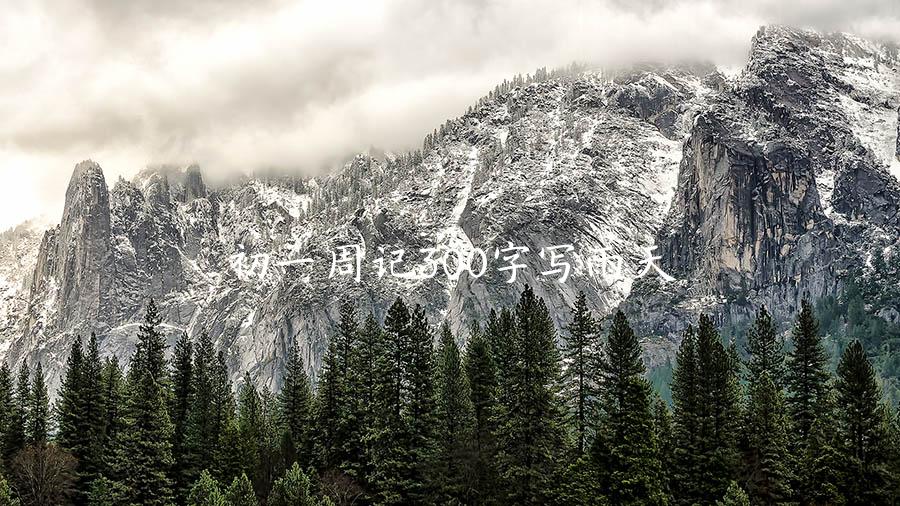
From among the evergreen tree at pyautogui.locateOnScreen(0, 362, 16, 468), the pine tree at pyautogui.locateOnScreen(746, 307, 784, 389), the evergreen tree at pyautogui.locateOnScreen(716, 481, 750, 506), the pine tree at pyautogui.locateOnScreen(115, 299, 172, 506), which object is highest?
the pine tree at pyautogui.locateOnScreen(746, 307, 784, 389)

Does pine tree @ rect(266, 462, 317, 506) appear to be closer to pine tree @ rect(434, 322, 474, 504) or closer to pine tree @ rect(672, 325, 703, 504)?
pine tree @ rect(434, 322, 474, 504)

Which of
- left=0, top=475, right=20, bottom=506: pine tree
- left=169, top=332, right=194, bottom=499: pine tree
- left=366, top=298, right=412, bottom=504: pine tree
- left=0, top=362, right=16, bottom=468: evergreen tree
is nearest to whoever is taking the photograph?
left=0, top=475, right=20, bottom=506: pine tree

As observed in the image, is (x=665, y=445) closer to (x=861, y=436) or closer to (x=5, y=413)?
(x=861, y=436)

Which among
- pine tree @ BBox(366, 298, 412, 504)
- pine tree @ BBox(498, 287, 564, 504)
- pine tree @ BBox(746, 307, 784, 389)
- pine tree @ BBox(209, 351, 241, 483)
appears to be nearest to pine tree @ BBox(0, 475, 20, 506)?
pine tree @ BBox(209, 351, 241, 483)

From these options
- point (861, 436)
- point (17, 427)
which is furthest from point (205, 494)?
point (861, 436)

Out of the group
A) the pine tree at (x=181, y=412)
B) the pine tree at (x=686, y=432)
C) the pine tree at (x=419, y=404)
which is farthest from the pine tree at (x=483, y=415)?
the pine tree at (x=181, y=412)

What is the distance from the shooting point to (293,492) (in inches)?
2849

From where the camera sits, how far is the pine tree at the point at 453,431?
76438 mm

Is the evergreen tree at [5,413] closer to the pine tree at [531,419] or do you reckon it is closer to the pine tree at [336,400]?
the pine tree at [336,400]

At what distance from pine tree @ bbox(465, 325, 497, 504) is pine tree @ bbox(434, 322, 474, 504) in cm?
70

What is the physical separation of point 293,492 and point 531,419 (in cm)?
1849

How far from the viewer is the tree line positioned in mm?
74000

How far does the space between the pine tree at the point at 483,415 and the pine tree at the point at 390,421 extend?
18.1 feet

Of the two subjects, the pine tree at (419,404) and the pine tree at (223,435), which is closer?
the pine tree at (419,404)
